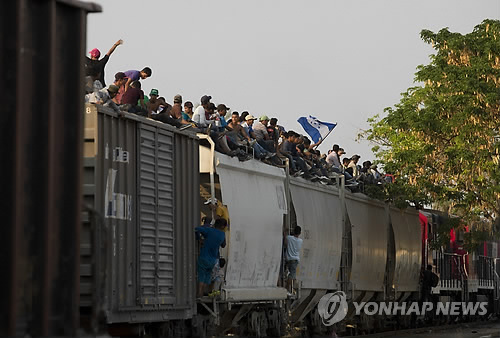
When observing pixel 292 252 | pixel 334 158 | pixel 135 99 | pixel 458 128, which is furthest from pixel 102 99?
pixel 458 128

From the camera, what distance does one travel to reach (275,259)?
62.6 ft

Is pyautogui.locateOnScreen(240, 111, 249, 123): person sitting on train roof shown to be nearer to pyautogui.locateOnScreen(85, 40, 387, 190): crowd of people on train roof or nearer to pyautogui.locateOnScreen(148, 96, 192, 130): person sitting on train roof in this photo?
pyautogui.locateOnScreen(85, 40, 387, 190): crowd of people on train roof

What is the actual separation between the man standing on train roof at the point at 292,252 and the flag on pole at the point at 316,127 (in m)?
7.34

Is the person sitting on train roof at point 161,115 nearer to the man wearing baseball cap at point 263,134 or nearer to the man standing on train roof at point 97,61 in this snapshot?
the man standing on train roof at point 97,61

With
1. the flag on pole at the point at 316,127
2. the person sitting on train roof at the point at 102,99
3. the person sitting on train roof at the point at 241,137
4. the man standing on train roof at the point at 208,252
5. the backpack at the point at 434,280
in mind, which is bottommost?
the backpack at the point at 434,280

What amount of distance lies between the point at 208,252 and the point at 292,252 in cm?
454

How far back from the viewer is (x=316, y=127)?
2692cm

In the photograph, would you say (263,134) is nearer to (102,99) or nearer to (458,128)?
(102,99)

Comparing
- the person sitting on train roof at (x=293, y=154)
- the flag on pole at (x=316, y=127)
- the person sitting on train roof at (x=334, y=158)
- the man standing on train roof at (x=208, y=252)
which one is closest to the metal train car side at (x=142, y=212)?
the man standing on train roof at (x=208, y=252)

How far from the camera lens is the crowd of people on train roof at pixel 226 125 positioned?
14086 millimetres

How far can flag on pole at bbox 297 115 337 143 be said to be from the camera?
26.8 metres

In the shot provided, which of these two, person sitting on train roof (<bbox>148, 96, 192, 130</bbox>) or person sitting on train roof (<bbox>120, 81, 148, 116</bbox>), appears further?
person sitting on train roof (<bbox>148, 96, 192, 130</bbox>)

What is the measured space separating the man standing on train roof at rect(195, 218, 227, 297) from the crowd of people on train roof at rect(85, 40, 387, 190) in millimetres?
1580

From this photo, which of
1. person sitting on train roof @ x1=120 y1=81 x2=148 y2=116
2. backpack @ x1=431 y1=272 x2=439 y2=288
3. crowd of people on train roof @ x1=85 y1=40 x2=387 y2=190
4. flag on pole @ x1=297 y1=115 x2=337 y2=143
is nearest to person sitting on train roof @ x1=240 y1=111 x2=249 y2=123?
crowd of people on train roof @ x1=85 y1=40 x2=387 y2=190
